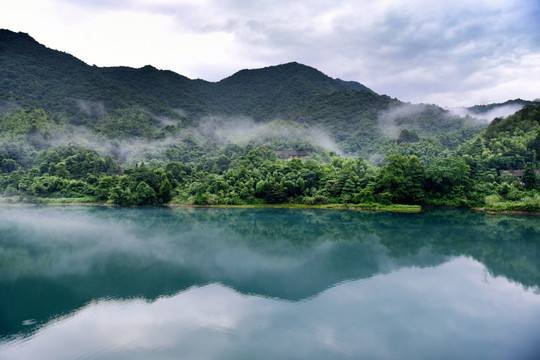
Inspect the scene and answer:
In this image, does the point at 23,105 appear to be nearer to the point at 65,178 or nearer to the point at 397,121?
the point at 65,178

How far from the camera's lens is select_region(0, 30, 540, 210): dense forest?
25578mm

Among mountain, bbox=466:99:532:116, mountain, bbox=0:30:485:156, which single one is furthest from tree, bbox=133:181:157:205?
mountain, bbox=466:99:532:116

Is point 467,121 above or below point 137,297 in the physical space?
above

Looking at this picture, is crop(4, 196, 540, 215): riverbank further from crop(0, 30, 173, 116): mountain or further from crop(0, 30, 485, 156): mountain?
crop(0, 30, 173, 116): mountain

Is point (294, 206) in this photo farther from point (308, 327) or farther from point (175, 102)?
point (175, 102)

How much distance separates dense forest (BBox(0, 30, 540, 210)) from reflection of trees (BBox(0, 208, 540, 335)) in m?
3.57

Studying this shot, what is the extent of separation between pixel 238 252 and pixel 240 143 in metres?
37.0

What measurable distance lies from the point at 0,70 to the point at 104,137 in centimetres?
3194

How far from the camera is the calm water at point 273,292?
25.1ft

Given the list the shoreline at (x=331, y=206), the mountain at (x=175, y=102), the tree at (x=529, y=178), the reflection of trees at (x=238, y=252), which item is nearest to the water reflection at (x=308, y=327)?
the reflection of trees at (x=238, y=252)

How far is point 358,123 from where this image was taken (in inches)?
2522

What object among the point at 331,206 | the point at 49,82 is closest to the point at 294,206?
the point at 331,206

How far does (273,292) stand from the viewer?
416 inches

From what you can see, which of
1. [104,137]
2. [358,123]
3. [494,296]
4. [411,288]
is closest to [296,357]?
[411,288]
